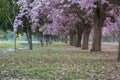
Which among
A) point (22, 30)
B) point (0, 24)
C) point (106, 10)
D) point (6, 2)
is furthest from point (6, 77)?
point (0, 24)

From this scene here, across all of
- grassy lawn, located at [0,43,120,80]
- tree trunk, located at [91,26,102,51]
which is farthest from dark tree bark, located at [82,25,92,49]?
grassy lawn, located at [0,43,120,80]

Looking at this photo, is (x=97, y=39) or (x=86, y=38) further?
(x=86, y=38)

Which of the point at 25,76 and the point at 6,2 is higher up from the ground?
the point at 6,2

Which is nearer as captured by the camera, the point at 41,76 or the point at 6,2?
the point at 41,76

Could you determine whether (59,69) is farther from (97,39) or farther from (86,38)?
(86,38)

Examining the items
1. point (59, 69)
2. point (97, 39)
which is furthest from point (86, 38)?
point (59, 69)

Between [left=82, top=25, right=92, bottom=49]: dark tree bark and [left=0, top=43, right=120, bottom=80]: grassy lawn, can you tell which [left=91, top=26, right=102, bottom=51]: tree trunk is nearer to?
[left=82, top=25, right=92, bottom=49]: dark tree bark

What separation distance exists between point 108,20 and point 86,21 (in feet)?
10.8

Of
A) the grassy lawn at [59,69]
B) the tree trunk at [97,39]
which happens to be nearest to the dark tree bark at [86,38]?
the tree trunk at [97,39]

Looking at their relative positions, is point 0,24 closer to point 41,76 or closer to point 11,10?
point 11,10

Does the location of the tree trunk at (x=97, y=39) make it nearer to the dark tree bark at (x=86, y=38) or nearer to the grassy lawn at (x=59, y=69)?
the dark tree bark at (x=86, y=38)

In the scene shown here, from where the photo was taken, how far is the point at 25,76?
1143cm

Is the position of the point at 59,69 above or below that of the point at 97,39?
below

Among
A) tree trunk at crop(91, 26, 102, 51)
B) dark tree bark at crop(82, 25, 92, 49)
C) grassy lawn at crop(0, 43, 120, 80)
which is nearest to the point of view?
grassy lawn at crop(0, 43, 120, 80)
